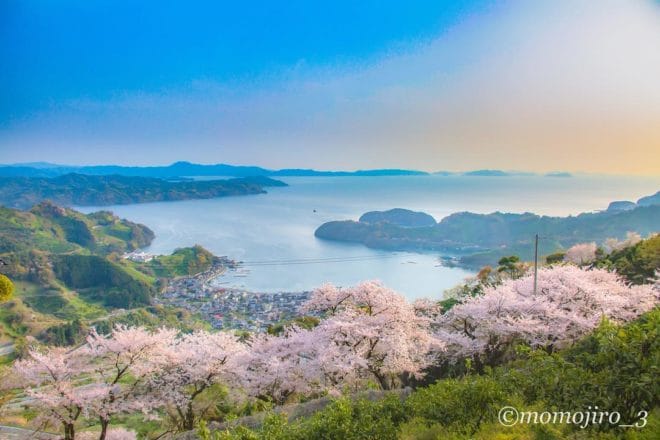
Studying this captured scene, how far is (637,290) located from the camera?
11.8 metres

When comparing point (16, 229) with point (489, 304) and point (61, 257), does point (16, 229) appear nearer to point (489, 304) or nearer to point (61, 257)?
point (61, 257)

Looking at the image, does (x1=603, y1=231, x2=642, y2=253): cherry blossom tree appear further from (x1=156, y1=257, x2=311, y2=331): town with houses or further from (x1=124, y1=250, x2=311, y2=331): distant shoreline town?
(x1=156, y1=257, x2=311, y2=331): town with houses

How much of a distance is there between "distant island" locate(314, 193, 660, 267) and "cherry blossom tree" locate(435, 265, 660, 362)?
47.6 meters

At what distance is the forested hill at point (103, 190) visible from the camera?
158 m

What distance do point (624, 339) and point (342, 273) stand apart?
5698 cm

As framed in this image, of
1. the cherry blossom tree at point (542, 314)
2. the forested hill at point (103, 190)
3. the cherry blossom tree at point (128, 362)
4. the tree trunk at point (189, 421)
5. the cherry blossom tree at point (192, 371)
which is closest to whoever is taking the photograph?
the cherry blossom tree at point (128, 362)

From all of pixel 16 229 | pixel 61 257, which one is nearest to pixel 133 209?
pixel 16 229

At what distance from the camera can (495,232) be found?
267 ft

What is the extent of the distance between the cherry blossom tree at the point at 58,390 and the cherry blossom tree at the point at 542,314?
9143 millimetres

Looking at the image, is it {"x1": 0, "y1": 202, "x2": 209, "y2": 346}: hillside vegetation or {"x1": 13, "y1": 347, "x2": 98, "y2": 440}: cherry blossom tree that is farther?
{"x1": 0, "y1": 202, "x2": 209, "y2": 346}: hillside vegetation

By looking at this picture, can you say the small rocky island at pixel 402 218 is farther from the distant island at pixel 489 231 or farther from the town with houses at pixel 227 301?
the town with houses at pixel 227 301

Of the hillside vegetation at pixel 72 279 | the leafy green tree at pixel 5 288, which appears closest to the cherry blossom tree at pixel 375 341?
the leafy green tree at pixel 5 288

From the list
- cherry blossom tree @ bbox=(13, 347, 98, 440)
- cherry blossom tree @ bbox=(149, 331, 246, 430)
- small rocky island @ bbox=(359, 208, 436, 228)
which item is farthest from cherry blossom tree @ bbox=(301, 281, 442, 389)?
small rocky island @ bbox=(359, 208, 436, 228)

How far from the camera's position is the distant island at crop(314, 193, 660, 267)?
196 ft
